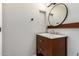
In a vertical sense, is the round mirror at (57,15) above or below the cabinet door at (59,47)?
above

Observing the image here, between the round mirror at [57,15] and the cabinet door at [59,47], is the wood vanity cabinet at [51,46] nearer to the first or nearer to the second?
the cabinet door at [59,47]

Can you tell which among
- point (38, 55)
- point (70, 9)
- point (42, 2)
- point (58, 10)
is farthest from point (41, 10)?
point (38, 55)

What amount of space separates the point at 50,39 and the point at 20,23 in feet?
1.22

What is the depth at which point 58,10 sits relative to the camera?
110 centimetres

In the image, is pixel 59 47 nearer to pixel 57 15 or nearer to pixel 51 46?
pixel 51 46

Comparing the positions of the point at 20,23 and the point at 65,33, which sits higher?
the point at 20,23

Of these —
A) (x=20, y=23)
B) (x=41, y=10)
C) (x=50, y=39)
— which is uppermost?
(x=41, y=10)

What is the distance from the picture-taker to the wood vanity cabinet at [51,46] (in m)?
1.06

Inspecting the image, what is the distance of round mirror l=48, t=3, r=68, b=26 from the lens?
107 centimetres

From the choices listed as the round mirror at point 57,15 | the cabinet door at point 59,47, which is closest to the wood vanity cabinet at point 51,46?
the cabinet door at point 59,47

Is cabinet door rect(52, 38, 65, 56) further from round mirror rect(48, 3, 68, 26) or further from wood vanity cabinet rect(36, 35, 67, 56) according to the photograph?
round mirror rect(48, 3, 68, 26)

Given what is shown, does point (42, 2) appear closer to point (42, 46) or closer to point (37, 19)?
point (37, 19)

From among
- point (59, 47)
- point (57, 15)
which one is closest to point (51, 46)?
point (59, 47)

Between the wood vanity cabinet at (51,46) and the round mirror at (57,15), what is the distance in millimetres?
188
